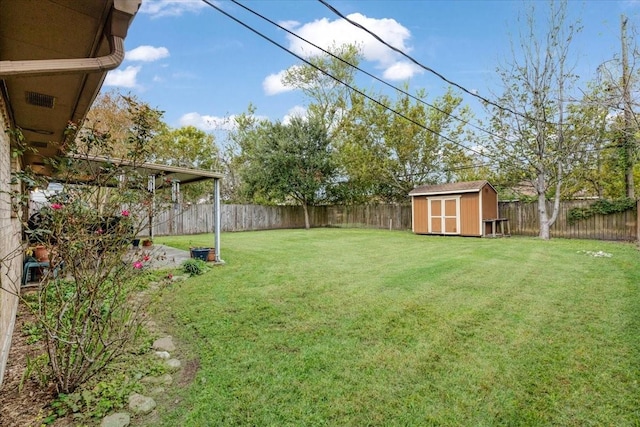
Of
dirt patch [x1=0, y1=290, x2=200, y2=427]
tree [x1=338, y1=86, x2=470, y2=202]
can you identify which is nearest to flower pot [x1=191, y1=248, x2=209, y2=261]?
dirt patch [x1=0, y1=290, x2=200, y2=427]

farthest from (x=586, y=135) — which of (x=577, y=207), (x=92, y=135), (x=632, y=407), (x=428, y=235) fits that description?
(x=92, y=135)

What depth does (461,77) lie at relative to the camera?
9.97 metres

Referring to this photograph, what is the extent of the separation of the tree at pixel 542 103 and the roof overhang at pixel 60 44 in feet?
38.8

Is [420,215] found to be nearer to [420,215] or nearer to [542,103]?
[420,215]

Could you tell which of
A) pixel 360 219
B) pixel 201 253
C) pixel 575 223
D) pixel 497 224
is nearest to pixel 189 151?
pixel 360 219

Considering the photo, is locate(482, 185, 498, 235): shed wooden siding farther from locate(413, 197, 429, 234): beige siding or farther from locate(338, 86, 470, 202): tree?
locate(338, 86, 470, 202): tree

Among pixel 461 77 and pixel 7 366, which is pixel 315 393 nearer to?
pixel 7 366

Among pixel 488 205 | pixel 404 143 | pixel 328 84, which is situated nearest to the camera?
pixel 488 205

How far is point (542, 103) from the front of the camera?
35.9ft

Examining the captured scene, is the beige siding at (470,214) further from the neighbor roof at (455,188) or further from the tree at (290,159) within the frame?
the tree at (290,159)

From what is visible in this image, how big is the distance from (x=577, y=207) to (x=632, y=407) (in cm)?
1161

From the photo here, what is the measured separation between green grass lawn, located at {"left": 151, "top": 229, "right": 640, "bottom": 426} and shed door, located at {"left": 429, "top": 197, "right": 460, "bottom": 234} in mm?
7116

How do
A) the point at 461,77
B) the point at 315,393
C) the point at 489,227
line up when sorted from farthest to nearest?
the point at 489,227, the point at 461,77, the point at 315,393

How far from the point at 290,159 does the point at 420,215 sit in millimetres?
Answer: 7069
